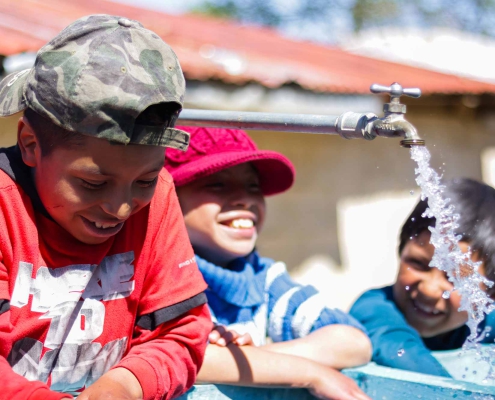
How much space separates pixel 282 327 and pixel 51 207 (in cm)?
116

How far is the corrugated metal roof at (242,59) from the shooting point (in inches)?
148

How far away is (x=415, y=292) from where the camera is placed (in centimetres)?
259

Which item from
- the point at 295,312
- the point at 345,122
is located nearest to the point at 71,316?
the point at 345,122

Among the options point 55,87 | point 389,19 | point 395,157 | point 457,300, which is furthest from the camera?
point 389,19

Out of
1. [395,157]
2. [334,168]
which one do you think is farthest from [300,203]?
[395,157]

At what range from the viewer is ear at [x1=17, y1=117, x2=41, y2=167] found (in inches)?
54.0

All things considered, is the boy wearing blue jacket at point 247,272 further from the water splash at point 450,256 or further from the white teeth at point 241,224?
the water splash at point 450,256

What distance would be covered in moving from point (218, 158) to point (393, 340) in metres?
0.89

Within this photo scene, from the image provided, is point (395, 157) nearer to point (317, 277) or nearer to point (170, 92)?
point (317, 277)

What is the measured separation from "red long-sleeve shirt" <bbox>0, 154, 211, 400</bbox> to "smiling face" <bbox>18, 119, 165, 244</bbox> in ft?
0.25

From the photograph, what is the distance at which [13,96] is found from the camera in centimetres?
140

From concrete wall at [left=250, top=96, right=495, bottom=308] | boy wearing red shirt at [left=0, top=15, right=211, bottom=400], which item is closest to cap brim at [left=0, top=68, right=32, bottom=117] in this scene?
boy wearing red shirt at [left=0, top=15, right=211, bottom=400]

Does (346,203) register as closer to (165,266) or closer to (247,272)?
(247,272)

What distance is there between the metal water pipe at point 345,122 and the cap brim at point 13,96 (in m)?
0.50
